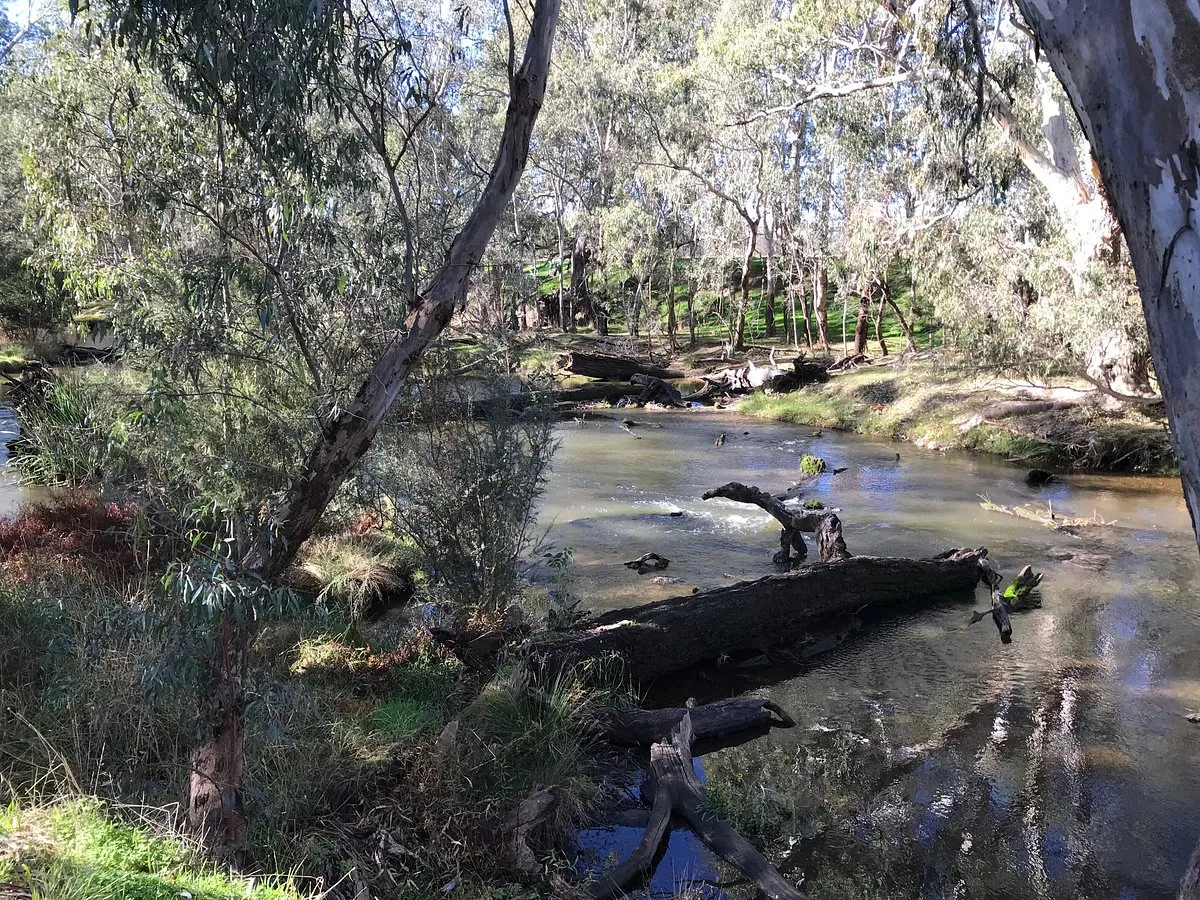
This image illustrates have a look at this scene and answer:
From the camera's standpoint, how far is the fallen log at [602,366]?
86.2ft

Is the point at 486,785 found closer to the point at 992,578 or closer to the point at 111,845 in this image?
the point at 111,845

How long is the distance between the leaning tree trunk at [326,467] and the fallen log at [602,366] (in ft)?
71.4

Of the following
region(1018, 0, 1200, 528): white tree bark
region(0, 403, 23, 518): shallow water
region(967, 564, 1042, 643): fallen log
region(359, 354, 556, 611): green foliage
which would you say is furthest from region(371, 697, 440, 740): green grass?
region(0, 403, 23, 518): shallow water

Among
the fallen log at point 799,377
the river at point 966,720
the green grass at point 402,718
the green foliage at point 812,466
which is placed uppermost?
the fallen log at point 799,377

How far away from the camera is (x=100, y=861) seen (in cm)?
306

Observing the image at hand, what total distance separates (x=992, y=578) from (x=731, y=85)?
20.1m

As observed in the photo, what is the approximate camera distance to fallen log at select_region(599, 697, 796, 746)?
5660mm

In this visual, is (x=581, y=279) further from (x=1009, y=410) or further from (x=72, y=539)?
(x=72, y=539)

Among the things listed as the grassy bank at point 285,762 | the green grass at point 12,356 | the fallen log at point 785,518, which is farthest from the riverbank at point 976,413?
the green grass at point 12,356

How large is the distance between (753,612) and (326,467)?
4.36 meters

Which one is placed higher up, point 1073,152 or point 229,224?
point 1073,152

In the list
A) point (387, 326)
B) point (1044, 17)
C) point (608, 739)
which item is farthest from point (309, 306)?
point (1044, 17)

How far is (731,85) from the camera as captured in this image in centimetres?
2516

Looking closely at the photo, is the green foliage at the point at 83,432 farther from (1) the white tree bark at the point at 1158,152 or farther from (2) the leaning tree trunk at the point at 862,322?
(2) the leaning tree trunk at the point at 862,322
